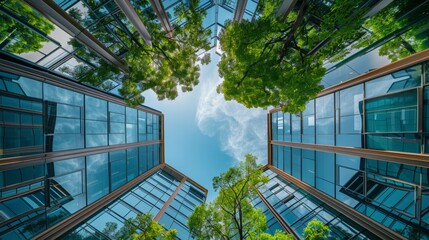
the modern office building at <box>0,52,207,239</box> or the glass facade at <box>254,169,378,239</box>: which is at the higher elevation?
the modern office building at <box>0,52,207,239</box>

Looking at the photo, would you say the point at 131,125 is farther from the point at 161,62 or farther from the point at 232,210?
the point at 232,210

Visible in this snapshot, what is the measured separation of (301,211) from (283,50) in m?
12.8

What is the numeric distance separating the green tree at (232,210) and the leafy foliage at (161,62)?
692cm

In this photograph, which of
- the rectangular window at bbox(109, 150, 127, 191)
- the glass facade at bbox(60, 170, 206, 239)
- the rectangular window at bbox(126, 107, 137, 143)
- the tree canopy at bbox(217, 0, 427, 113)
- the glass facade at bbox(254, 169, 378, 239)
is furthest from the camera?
the rectangular window at bbox(126, 107, 137, 143)

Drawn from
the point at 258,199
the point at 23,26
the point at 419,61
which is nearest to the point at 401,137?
the point at 419,61

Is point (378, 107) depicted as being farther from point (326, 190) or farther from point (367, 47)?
point (326, 190)

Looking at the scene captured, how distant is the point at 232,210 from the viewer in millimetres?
12844

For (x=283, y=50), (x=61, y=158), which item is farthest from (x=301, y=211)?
(x=61, y=158)

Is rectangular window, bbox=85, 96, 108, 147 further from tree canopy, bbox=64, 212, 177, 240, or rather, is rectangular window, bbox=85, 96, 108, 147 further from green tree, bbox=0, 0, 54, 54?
tree canopy, bbox=64, 212, 177, 240

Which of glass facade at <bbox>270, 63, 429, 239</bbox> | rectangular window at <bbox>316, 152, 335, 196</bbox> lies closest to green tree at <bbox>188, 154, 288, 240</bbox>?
glass facade at <bbox>270, 63, 429, 239</bbox>

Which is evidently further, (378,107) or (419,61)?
(378,107)

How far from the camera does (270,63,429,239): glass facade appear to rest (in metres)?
8.91

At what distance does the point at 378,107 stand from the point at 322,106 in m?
4.80

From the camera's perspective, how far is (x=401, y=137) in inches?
384
